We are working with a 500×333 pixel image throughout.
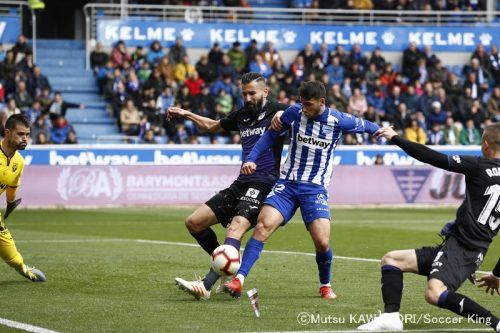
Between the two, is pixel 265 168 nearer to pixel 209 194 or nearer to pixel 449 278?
pixel 449 278

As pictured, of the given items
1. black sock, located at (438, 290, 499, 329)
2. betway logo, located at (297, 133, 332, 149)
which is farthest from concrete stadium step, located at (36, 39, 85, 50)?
black sock, located at (438, 290, 499, 329)

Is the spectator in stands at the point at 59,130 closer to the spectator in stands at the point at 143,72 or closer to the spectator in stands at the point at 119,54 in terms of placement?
the spectator in stands at the point at 143,72

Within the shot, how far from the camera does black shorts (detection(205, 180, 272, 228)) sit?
11531 mm

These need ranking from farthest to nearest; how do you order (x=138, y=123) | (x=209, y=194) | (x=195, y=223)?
(x=138, y=123)
(x=209, y=194)
(x=195, y=223)

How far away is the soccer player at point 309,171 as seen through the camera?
1115cm

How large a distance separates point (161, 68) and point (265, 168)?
76.1 ft

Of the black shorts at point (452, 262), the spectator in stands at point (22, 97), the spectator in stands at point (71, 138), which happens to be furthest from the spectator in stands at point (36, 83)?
the black shorts at point (452, 262)

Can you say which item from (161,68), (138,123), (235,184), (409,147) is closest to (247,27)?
(161,68)

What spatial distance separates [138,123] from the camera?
3259cm

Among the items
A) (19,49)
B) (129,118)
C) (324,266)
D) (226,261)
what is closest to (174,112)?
(226,261)

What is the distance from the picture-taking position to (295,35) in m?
38.2

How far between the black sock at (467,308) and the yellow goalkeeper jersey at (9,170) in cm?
593

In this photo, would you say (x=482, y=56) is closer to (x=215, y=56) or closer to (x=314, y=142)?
(x=215, y=56)

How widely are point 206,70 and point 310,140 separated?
23.8m
